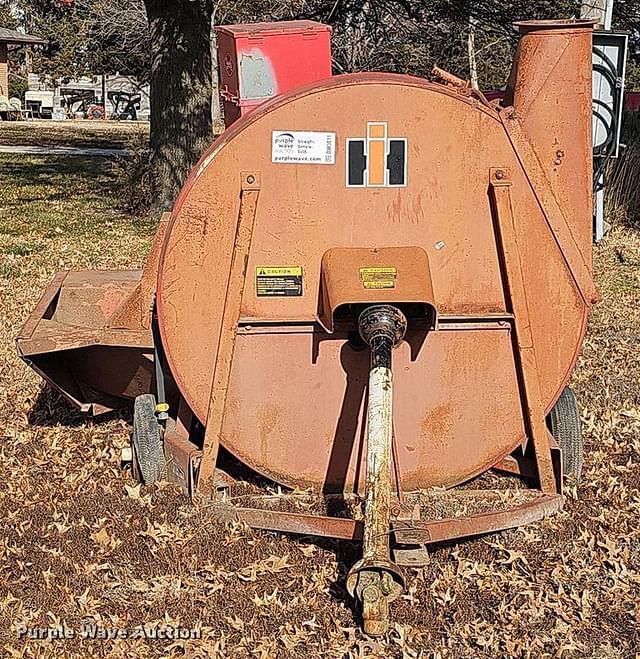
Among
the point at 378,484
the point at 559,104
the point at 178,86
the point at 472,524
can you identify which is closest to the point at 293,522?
the point at 378,484

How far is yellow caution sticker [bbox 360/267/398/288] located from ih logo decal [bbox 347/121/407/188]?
0.35 metres

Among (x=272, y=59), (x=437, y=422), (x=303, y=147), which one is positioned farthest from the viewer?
(x=272, y=59)

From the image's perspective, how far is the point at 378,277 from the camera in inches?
156

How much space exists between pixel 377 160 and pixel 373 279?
48 centimetres

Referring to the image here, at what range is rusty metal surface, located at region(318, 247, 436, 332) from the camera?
153 inches

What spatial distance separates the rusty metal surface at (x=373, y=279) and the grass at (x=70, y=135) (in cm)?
1842

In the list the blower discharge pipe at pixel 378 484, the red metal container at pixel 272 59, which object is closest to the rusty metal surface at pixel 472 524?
the blower discharge pipe at pixel 378 484

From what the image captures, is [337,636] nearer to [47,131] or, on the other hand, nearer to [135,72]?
[47,131]

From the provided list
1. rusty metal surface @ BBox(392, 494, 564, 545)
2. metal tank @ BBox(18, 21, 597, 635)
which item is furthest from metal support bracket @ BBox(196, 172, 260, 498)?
rusty metal surface @ BBox(392, 494, 564, 545)

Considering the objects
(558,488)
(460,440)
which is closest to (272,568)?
(460,440)

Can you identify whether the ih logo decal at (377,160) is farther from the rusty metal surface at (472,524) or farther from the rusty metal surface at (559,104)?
the rusty metal surface at (472,524)

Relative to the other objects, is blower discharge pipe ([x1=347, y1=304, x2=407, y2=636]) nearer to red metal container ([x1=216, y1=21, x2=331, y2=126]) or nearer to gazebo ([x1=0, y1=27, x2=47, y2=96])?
red metal container ([x1=216, y1=21, x2=331, y2=126])

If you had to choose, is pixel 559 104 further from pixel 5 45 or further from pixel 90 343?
pixel 5 45

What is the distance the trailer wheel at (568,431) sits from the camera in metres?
4.62
